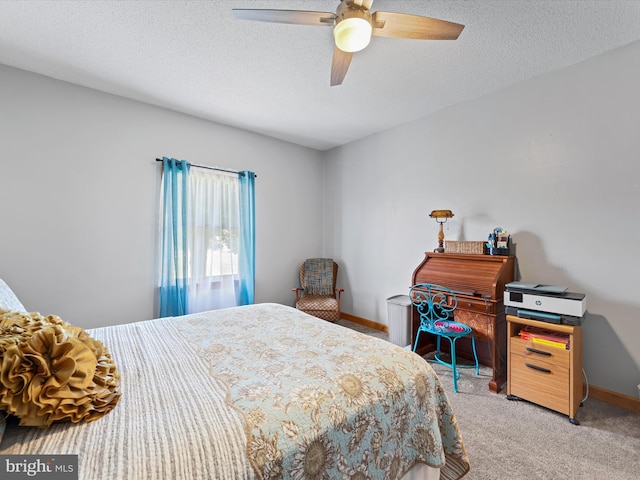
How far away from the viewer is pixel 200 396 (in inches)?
41.3

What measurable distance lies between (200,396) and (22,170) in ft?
9.45

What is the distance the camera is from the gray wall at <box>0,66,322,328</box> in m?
2.47

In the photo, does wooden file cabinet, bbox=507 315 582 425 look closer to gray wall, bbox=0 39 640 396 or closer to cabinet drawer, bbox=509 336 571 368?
cabinet drawer, bbox=509 336 571 368

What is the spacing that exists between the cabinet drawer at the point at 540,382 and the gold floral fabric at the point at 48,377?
2.64 m

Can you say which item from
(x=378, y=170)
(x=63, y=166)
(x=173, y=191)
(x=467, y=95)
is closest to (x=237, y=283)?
(x=173, y=191)

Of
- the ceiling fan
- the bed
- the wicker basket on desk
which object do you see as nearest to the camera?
the bed

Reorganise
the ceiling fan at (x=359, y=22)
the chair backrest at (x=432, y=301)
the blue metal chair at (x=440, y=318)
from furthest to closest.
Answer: the chair backrest at (x=432, y=301) < the blue metal chair at (x=440, y=318) < the ceiling fan at (x=359, y=22)

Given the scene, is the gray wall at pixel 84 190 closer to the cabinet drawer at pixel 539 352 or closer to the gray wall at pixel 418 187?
the gray wall at pixel 418 187

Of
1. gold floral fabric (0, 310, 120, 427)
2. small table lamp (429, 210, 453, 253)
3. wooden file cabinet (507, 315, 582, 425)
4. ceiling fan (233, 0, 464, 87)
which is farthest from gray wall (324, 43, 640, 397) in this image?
gold floral fabric (0, 310, 120, 427)

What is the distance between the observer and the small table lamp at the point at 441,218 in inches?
119

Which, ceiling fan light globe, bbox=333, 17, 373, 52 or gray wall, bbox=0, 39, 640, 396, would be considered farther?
gray wall, bbox=0, 39, 640, 396

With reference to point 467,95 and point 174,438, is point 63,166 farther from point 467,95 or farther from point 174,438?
point 467,95

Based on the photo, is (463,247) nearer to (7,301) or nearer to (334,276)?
(334,276)

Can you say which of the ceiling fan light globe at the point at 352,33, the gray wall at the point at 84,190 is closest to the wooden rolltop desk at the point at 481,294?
the ceiling fan light globe at the point at 352,33
